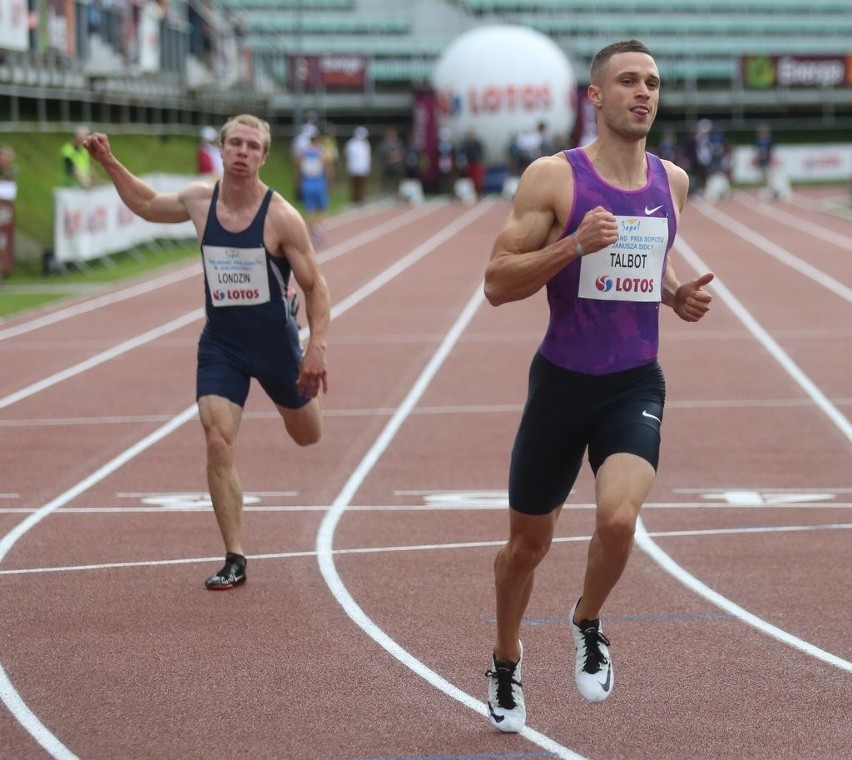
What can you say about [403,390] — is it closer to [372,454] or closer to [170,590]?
[372,454]

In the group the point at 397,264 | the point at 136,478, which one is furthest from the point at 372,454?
the point at 397,264

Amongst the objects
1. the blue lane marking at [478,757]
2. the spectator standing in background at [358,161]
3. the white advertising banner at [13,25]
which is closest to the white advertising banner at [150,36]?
the white advertising banner at [13,25]

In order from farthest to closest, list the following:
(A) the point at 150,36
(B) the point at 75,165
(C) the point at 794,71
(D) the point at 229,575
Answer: (C) the point at 794,71
(A) the point at 150,36
(B) the point at 75,165
(D) the point at 229,575

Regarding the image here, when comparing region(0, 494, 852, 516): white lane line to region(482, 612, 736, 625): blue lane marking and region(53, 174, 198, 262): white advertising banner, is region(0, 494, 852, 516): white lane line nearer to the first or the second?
region(482, 612, 736, 625): blue lane marking

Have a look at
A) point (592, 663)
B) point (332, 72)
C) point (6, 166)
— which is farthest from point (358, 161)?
point (592, 663)

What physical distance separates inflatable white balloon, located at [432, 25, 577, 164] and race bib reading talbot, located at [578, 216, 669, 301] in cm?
3881

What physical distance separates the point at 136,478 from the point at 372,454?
1.60 meters

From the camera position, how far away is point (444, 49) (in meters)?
53.1

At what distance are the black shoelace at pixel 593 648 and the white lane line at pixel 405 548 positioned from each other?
2942mm

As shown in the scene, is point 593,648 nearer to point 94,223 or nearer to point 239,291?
point 239,291

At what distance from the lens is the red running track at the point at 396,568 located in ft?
18.0

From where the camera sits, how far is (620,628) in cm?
672

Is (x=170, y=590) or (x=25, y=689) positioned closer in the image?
(x=25, y=689)

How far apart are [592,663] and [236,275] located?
10.2 ft
